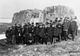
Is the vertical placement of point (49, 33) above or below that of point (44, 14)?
below

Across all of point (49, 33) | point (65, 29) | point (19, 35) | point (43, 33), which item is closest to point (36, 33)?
point (43, 33)

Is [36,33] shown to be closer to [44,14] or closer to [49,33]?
[49,33]

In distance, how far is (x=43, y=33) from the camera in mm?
14359

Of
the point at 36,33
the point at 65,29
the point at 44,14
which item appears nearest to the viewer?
the point at 65,29

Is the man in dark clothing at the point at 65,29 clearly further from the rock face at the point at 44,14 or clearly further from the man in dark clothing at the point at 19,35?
the man in dark clothing at the point at 19,35

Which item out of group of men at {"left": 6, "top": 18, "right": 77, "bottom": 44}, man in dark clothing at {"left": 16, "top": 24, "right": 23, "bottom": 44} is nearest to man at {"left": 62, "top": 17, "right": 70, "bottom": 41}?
group of men at {"left": 6, "top": 18, "right": 77, "bottom": 44}

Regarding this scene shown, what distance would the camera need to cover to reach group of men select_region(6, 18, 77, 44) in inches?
561

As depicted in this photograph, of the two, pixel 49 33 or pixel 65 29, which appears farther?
pixel 65 29

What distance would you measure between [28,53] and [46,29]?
12.6ft

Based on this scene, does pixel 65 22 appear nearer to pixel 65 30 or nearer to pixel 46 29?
pixel 65 30

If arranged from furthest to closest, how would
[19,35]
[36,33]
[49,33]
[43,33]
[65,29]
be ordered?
[19,35] < [36,33] < [65,29] < [43,33] < [49,33]

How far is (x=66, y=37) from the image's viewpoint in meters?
15.0

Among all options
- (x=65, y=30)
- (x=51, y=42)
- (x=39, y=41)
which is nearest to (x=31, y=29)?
(x=39, y=41)

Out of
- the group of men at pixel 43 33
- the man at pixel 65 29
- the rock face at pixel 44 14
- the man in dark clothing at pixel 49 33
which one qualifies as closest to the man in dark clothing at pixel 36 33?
the group of men at pixel 43 33
